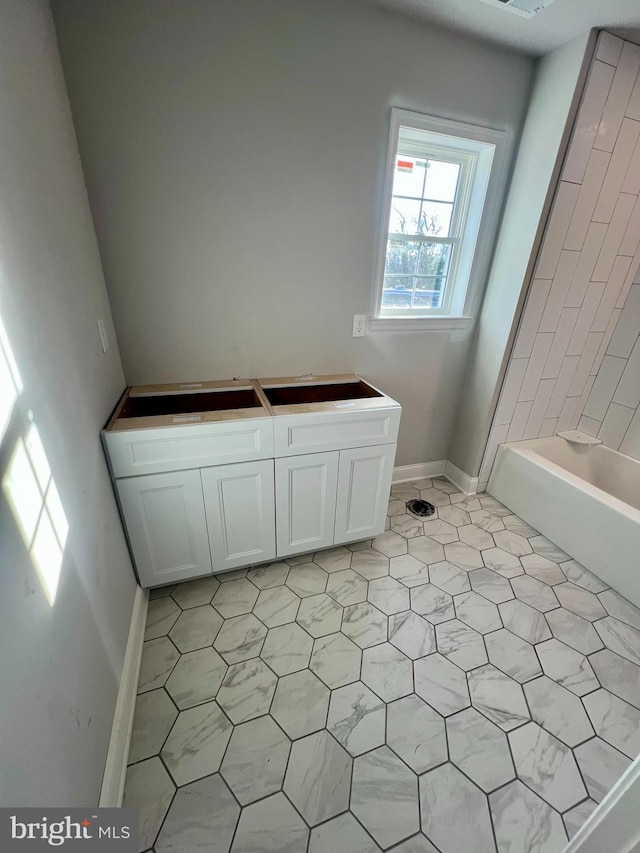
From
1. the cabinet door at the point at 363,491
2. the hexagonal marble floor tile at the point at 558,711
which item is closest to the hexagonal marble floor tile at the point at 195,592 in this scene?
the cabinet door at the point at 363,491

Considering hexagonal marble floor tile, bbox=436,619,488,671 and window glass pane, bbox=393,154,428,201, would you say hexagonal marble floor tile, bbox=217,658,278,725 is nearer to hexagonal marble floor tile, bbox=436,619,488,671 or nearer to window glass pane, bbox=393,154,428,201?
hexagonal marble floor tile, bbox=436,619,488,671

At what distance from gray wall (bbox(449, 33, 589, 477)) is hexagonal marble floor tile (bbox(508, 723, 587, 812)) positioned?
5.01 ft

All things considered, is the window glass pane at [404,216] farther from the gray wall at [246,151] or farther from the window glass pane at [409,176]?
the gray wall at [246,151]

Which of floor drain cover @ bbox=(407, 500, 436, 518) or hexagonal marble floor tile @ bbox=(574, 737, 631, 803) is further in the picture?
floor drain cover @ bbox=(407, 500, 436, 518)

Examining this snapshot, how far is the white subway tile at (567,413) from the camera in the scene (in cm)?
246

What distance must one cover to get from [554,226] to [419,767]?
2.50 metres

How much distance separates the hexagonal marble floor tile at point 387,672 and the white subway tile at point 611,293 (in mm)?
2275

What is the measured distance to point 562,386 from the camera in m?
2.38

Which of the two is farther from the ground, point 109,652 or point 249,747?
point 109,652

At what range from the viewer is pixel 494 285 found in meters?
2.17

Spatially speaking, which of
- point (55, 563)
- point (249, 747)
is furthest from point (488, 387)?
point (55, 563)

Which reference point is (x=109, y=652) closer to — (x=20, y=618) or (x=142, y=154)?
(x=20, y=618)

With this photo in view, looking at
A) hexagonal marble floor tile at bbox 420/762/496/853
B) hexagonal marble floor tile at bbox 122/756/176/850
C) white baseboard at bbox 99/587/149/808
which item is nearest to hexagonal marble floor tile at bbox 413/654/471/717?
hexagonal marble floor tile at bbox 420/762/496/853

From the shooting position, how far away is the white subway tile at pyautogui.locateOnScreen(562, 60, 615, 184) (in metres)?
1.64
